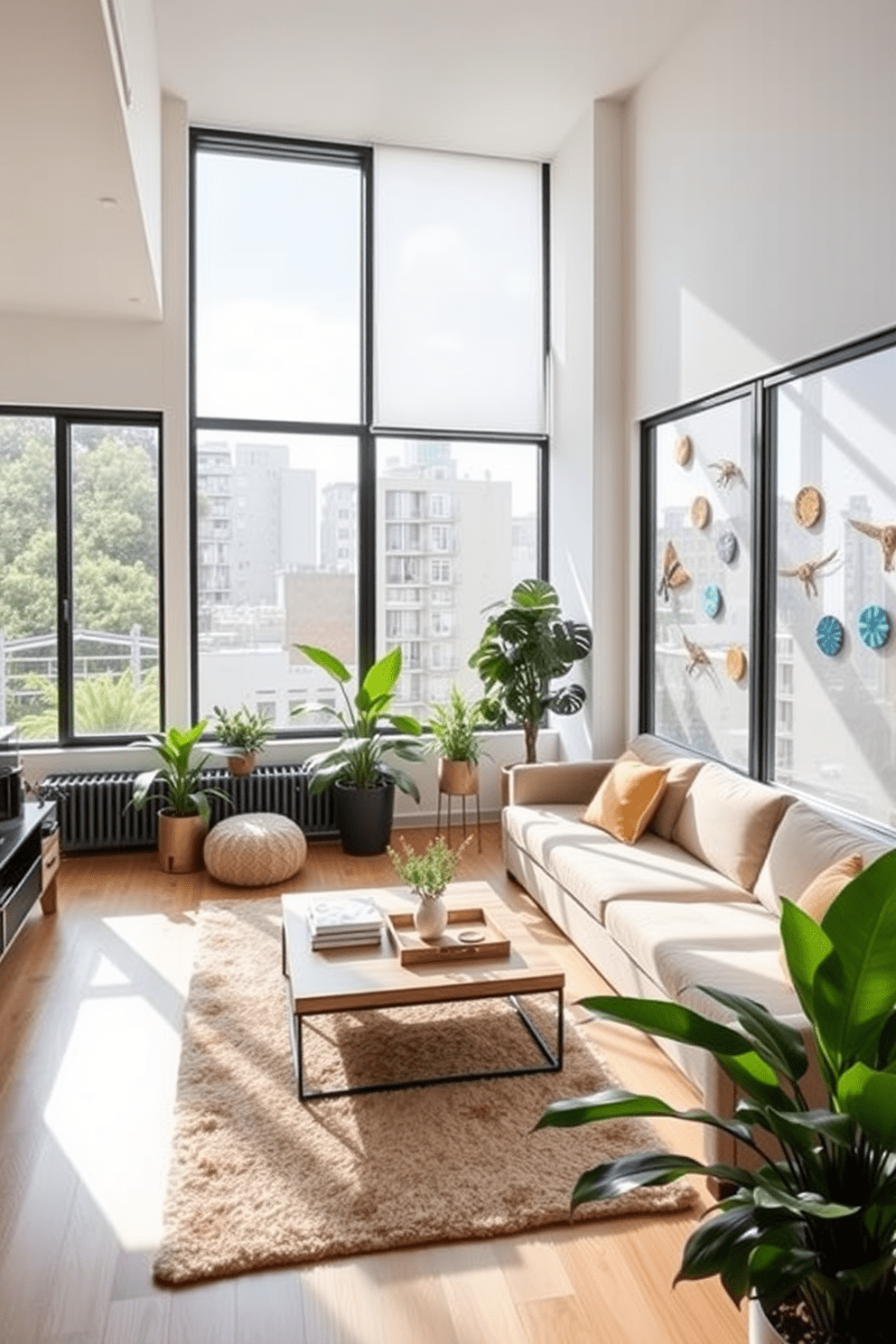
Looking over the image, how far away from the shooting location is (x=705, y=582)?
4664mm

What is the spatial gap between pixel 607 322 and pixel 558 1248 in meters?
4.79

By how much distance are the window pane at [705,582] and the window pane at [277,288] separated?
2.21 meters

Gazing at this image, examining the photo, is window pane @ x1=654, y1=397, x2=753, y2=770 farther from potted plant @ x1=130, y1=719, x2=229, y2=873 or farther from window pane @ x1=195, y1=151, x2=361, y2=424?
potted plant @ x1=130, y1=719, x2=229, y2=873

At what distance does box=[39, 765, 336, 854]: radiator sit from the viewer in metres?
5.29

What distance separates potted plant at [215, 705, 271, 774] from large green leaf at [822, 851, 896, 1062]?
4412 millimetres

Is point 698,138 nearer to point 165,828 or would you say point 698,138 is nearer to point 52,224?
point 52,224

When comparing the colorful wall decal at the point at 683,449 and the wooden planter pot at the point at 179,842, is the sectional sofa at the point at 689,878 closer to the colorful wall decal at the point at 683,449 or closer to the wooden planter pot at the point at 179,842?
the colorful wall decal at the point at 683,449

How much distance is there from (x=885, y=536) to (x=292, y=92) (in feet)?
13.9

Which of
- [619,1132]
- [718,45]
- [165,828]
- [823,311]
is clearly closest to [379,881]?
[165,828]

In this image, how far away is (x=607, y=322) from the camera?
213 inches

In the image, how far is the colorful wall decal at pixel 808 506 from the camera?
12.2 feet

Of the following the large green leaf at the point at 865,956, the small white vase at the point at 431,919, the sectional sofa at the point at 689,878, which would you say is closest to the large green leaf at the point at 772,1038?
the large green leaf at the point at 865,956

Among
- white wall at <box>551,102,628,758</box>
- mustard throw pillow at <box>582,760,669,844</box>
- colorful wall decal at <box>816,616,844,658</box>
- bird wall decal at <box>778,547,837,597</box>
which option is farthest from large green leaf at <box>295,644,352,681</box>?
colorful wall decal at <box>816,616,844,658</box>

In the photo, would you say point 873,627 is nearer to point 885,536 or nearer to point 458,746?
point 885,536
